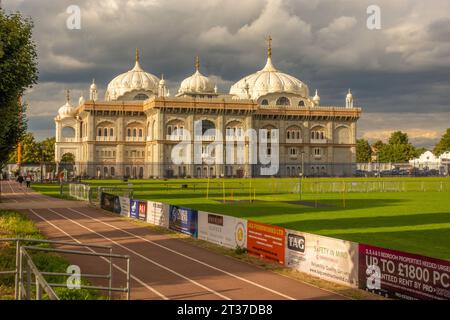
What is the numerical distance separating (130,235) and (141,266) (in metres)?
9.47

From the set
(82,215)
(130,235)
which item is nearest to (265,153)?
(82,215)

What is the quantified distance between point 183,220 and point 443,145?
174270 millimetres

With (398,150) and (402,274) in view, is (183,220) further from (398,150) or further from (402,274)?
(398,150)

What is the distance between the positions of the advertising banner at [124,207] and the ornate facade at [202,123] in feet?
224

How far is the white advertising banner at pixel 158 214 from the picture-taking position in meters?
34.2

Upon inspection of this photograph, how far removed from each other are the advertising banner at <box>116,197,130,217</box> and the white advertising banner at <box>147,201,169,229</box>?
A: 4.01 m

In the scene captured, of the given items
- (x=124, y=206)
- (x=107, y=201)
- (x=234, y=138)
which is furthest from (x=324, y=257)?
(x=234, y=138)

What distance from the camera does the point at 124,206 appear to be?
41656mm

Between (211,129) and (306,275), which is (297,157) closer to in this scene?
(211,129)

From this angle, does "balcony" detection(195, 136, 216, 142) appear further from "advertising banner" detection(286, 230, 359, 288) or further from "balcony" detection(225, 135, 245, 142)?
"advertising banner" detection(286, 230, 359, 288)

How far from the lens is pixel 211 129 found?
118 metres

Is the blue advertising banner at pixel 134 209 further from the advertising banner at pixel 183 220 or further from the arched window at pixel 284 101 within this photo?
the arched window at pixel 284 101

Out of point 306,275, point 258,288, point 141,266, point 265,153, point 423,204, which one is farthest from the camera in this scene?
point 265,153

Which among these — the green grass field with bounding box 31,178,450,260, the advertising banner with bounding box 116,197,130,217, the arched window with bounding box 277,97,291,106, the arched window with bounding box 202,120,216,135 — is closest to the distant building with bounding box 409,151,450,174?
the arched window with bounding box 277,97,291,106
